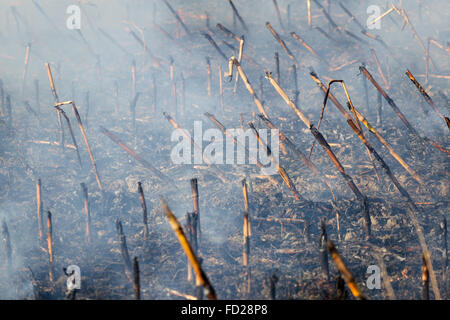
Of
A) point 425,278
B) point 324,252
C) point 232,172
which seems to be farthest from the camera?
point 232,172

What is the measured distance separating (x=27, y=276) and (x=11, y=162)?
3.13m

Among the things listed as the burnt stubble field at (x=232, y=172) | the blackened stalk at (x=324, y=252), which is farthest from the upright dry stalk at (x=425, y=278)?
the blackened stalk at (x=324, y=252)

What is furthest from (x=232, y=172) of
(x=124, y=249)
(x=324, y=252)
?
(x=324, y=252)

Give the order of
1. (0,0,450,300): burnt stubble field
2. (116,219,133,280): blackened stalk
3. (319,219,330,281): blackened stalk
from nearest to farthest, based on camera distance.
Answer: (319,219,330,281): blackened stalk → (116,219,133,280): blackened stalk → (0,0,450,300): burnt stubble field

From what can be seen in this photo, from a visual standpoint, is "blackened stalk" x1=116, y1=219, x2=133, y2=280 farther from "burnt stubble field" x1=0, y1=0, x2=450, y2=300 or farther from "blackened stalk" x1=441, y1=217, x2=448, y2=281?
"blackened stalk" x1=441, y1=217, x2=448, y2=281

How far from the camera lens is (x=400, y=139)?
693 cm

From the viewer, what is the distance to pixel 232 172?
6824 millimetres

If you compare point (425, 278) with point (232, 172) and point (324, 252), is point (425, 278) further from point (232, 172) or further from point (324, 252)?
point (232, 172)

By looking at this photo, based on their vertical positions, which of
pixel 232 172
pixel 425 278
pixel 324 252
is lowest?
pixel 425 278

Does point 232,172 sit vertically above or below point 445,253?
above

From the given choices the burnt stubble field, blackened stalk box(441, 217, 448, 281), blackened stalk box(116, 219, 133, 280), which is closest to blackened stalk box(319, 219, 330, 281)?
the burnt stubble field

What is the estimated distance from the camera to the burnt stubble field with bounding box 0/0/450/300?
470 cm

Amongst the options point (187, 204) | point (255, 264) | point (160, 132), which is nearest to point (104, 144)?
point (160, 132)

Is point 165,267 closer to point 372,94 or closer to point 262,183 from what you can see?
point 262,183
